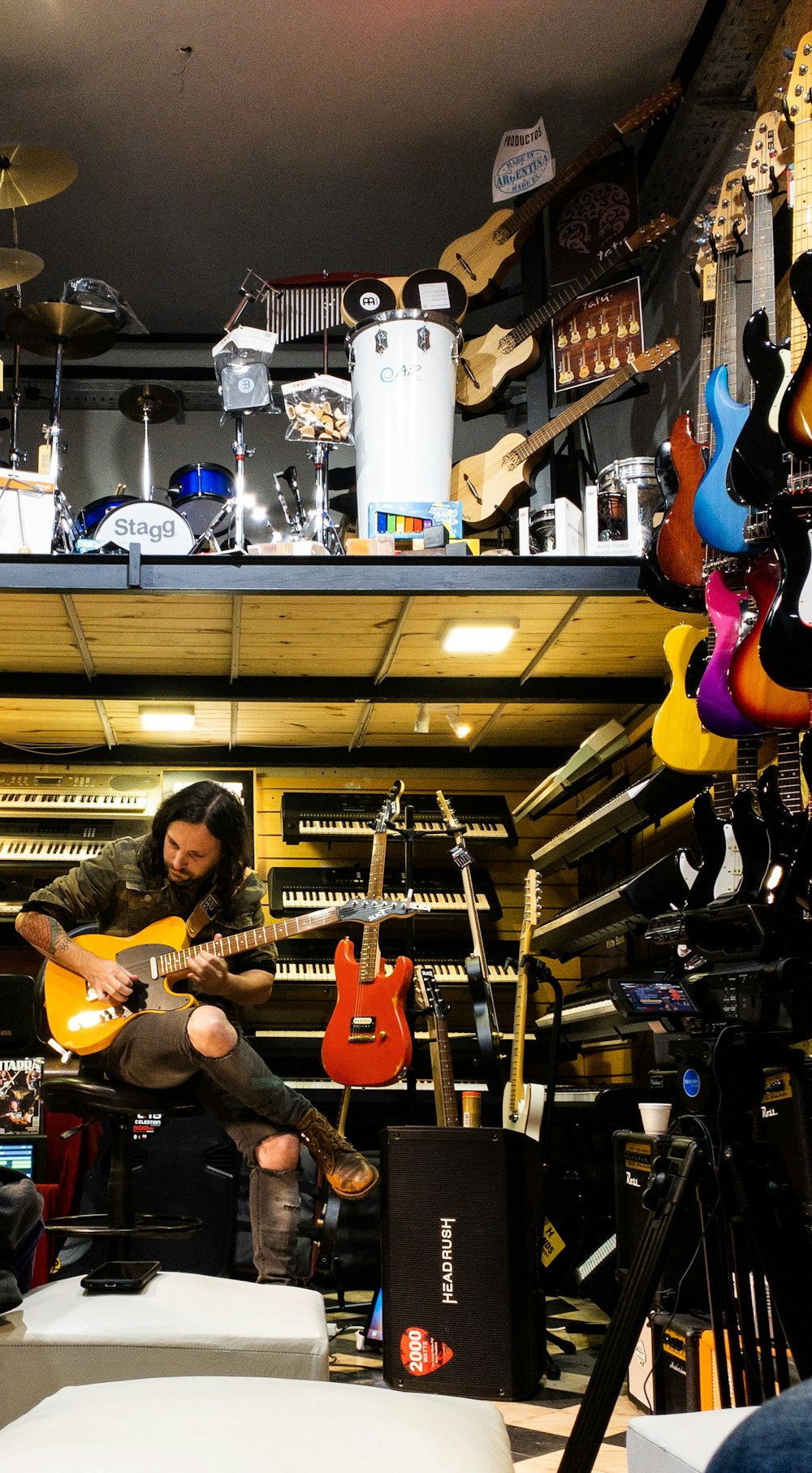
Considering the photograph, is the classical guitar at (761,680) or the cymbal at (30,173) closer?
the classical guitar at (761,680)

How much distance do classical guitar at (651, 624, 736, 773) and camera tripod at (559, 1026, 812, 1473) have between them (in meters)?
1.52

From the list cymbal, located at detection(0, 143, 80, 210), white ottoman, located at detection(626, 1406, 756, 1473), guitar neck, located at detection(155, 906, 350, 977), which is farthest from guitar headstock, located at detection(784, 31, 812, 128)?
cymbal, located at detection(0, 143, 80, 210)

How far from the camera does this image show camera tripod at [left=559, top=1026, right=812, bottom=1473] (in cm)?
195

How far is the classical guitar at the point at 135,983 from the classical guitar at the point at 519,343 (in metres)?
2.81

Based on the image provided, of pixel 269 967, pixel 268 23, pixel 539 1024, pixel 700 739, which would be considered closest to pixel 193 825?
pixel 269 967

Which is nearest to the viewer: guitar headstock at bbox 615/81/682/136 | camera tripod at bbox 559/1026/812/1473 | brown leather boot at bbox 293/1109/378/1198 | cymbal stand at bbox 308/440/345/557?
camera tripod at bbox 559/1026/812/1473

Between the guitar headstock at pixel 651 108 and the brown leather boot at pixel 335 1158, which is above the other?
the guitar headstock at pixel 651 108

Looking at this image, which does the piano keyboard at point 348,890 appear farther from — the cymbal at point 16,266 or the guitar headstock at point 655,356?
the cymbal at point 16,266

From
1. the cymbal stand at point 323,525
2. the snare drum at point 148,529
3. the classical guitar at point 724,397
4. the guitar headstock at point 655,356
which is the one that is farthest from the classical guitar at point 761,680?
the snare drum at point 148,529

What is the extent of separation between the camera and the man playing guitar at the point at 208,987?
139 inches

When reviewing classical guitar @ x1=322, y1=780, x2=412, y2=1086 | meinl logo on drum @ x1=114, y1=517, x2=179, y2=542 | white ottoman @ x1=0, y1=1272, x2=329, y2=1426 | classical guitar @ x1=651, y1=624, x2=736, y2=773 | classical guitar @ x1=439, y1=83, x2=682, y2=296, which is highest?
classical guitar @ x1=439, y1=83, x2=682, y2=296

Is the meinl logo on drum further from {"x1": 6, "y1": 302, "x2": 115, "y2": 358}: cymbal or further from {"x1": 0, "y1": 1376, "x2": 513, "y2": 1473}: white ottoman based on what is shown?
{"x1": 0, "y1": 1376, "x2": 513, "y2": 1473}: white ottoman

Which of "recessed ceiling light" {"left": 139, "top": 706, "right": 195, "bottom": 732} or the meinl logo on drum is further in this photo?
"recessed ceiling light" {"left": 139, "top": 706, "right": 195, "bottom": 732}

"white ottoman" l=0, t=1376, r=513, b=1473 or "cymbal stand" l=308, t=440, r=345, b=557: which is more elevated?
"cymbal stand" l=308, t=440, r=345, b=557
